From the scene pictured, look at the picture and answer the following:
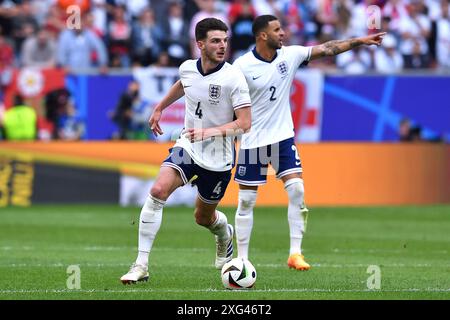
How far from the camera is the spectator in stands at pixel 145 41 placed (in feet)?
80.0

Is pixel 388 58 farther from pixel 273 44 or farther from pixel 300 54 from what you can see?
pixel 273 44

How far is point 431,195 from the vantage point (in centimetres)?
2270

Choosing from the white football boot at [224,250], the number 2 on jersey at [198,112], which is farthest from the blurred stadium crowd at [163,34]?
the number 2 on jersey at [198,112]

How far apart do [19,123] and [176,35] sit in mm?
4248

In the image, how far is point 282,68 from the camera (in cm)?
1244

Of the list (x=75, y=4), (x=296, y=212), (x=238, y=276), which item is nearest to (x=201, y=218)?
(x=238, y=276)

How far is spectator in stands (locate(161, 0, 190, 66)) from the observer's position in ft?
79.8

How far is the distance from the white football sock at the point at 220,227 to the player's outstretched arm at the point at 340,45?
217 cm

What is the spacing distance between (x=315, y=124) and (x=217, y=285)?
13.9m

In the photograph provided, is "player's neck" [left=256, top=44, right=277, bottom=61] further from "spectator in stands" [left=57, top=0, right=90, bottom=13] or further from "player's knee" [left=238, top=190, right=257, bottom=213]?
"spectator in stands" [left=57, top=0, right=90, bottom=13]

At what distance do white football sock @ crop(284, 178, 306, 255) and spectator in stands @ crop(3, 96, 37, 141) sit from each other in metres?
11.1

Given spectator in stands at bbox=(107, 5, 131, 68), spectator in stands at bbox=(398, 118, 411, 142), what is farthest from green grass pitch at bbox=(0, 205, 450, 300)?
spectator in stands at bbox=(107, 5, 131, 68)

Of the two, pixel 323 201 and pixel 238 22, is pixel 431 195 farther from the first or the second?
pixel 238 22
